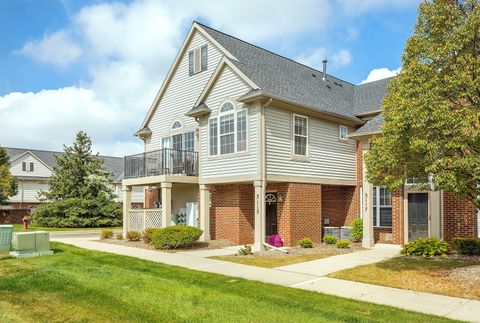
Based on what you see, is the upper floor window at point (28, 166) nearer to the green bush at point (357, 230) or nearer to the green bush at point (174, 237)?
the green bush at point (174, 237)

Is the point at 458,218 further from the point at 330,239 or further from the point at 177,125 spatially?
the point at 177,125

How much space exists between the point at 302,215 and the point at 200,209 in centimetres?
465

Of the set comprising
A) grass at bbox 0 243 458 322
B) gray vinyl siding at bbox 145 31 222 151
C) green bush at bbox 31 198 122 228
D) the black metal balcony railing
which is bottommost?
green bush at bbox 31 198 122 228

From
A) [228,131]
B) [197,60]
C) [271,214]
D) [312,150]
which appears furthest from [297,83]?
[271,214]

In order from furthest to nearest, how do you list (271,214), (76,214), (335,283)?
(76,214)
(271,214)
(335,283)

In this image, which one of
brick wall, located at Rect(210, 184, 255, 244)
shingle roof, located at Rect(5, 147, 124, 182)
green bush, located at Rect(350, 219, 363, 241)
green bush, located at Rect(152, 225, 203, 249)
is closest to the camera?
green bush, located at Rect(152, 225, 203, 249)

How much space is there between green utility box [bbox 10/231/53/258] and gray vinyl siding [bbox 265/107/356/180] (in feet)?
27.8

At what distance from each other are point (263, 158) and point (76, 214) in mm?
21744

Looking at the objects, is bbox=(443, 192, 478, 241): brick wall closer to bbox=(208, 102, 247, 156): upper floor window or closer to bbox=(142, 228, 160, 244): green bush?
bbox=(208, 102, 247, 156): upper floor window

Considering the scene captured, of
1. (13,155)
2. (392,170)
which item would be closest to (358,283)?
(392,170)

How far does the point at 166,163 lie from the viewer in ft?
63.9

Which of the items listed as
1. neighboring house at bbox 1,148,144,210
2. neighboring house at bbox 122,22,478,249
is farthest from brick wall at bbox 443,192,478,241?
neighboring house at bbox 1,148,144,210

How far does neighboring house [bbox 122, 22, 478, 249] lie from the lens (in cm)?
1631

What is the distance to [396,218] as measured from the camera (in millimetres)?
16938
